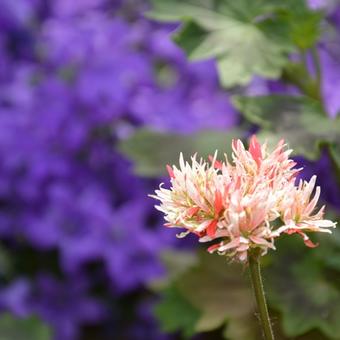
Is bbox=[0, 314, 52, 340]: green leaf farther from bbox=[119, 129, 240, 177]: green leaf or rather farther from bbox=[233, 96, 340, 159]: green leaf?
bbox=[233, 96, 340, 159]: green leaf

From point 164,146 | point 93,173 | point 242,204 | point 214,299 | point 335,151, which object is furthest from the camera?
point 93,173

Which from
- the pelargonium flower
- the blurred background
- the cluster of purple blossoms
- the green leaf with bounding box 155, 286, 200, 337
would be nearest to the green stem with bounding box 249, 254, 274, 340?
the pelargonium flower

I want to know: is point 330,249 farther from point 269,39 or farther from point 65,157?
point 65,157

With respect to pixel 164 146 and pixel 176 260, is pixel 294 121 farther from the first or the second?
pixel 176 260

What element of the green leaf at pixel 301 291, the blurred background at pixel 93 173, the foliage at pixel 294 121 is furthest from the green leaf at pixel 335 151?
the blurred background at pixel 93 173

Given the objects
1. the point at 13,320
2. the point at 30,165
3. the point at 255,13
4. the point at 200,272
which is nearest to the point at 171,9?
the point at 255,13

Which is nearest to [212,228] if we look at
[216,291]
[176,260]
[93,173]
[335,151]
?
[335,151]
